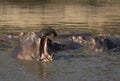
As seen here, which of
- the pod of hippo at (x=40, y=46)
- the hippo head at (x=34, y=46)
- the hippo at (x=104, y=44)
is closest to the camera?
the pod of hippo at (x=40, y=46)

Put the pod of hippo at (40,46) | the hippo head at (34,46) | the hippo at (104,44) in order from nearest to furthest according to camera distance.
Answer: the pod of hippo at (40,46), the hippo head at (34,46), the hippo at (104,44)

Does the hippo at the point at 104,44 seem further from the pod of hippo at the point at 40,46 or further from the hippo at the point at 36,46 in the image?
the hippo at the point at 36,46

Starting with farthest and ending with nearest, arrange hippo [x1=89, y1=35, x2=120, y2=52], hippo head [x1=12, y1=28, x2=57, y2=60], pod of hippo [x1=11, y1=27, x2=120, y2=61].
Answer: hippo [x1=89, y1=35, x2=120, y2=52], hippo head [x1=12, y1=28, x2=57, y2=60], pod of hippo [x1=11, y1=27, x2=120, y2=61]

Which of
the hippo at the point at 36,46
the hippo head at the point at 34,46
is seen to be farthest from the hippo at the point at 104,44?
the hippo head at the point at 34,46

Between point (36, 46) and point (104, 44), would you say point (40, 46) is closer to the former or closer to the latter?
point (36, 46)

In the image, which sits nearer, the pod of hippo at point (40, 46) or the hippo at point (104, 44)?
the pod of hippo at point (40, 46)

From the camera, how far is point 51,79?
8.48 metres

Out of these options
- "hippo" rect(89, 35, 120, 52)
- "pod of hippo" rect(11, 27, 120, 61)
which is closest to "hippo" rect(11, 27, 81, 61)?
"pod of hippo" rect(11, 27, 120, 61)

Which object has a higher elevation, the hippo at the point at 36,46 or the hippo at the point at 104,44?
the hippo at the point at 36,46

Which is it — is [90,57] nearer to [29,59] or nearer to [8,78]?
[29,59]

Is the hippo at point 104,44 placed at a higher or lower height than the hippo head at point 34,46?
lower

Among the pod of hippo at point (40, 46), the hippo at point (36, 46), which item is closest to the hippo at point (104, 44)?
the pod of hippo at point (40, 46)

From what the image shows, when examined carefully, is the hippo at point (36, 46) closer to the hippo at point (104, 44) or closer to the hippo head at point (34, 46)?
the hippo head at point (34, 46)

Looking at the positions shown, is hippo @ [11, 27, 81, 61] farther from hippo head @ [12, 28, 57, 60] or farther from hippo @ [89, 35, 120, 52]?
hippo @ [89, 35, 120, 52]
